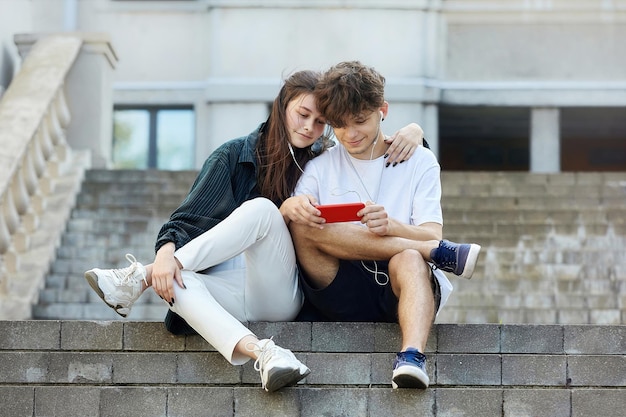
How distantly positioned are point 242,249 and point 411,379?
0.89 meters

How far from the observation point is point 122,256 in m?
9.30

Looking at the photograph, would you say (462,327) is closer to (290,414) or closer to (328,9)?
(290,414)

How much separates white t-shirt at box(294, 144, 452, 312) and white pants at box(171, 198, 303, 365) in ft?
1.33

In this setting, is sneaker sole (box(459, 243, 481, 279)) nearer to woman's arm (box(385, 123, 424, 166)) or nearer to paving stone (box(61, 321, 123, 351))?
woman's arm (box(385, 123, 424, 166))

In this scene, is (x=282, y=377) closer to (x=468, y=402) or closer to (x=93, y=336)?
(x=468, y=402)

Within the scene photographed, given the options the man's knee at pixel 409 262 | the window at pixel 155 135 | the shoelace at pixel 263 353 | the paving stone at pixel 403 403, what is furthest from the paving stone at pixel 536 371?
the window at pixel 155 135

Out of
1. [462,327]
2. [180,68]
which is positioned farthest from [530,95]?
[462,327]

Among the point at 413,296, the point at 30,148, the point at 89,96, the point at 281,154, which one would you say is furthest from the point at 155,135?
the point at 413,296

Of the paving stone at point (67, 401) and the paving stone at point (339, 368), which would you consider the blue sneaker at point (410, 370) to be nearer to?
the paving stone at point (339, 368)

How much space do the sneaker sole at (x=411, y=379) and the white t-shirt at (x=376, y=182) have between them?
2.88ft

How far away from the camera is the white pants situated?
4895 mm

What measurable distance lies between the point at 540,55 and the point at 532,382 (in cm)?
1112

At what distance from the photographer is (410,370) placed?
15.2 ft

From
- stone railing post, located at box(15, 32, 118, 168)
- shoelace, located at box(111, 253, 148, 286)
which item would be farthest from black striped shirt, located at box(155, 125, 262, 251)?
stone railing post, located at box(15, 32, 118, 168)
